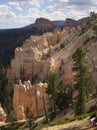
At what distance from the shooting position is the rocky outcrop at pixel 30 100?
192 feet

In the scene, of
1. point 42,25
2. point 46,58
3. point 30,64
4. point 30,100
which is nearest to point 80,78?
point 30,100

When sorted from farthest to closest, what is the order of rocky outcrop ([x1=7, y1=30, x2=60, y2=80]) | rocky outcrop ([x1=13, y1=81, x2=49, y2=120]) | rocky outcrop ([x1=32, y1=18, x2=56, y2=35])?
rocky outcrop ([x1=32, y1=18, x2=56, y2=35]) → rocky outcrop ([x1=7, y1=30, x2=60, y2=80]) → rocky outcrop ([x1=13, y1=81, x2=49, y2=120])

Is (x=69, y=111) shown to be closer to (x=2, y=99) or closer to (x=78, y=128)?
(x=78, y=128)

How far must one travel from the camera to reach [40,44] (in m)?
108

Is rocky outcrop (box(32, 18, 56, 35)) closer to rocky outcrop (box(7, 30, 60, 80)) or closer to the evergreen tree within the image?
rocky outcrop (box(7, 30, 60, 80))

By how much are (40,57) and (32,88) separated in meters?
33.8

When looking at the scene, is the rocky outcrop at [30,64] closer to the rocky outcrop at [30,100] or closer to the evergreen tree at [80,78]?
the rocky outcrop at [30,100]

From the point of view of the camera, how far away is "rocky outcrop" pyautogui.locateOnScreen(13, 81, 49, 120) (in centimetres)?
5866

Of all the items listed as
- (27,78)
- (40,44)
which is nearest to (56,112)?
(27,78)

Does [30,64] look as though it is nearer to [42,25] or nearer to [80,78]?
[80,78]

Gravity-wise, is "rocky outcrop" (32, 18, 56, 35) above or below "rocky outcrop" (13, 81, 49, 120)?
above

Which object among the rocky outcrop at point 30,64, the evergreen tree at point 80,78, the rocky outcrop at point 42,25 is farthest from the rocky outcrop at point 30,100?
the rocky outcrop at point 42,25

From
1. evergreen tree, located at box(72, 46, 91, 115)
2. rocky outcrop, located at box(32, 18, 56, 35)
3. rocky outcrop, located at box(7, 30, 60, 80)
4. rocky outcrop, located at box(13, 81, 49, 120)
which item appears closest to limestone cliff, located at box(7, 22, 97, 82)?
rocky outcrop, located at box(7, 30, 60, 80)

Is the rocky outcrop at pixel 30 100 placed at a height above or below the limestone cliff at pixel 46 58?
below
